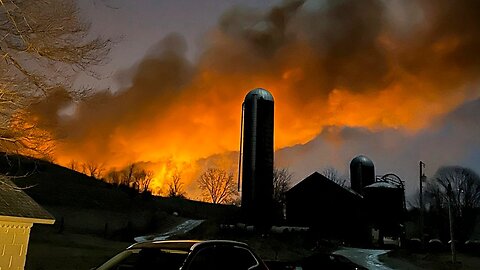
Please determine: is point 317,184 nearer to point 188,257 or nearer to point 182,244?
point 182,244

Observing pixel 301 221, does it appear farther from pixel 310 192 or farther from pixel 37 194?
pixel 37 194

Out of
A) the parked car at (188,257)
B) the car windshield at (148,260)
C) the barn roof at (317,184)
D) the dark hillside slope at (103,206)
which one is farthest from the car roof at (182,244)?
the barn roof at (317,184)

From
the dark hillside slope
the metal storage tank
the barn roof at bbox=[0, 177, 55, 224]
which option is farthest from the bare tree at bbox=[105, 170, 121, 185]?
the barn roof at bbox=[0, 177, 55, 224]

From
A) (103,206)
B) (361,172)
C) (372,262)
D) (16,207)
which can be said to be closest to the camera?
(16,207)

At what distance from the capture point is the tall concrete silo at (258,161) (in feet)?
128

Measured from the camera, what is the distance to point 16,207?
11.2 metres

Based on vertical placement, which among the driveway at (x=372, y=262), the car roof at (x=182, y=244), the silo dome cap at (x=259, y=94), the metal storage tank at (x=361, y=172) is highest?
Answer: the silo dome cap at (x=259, y=94)

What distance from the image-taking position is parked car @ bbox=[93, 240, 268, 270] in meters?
6.03

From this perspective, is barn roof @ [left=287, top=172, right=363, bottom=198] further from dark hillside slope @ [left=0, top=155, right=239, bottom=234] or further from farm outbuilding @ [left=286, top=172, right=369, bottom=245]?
dark hillside slope @ [left=0, top=155, right=239, bottom=234]

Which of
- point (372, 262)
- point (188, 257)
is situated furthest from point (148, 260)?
point (372, 262)

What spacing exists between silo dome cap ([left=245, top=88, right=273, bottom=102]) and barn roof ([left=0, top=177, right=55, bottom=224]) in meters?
30.3

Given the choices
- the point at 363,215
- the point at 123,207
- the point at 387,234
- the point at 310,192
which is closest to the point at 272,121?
the point at 310,192

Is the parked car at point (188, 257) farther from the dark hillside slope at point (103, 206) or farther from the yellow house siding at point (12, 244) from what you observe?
the dark hillside slope at point (103, 206)

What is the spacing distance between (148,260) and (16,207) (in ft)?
21.8
